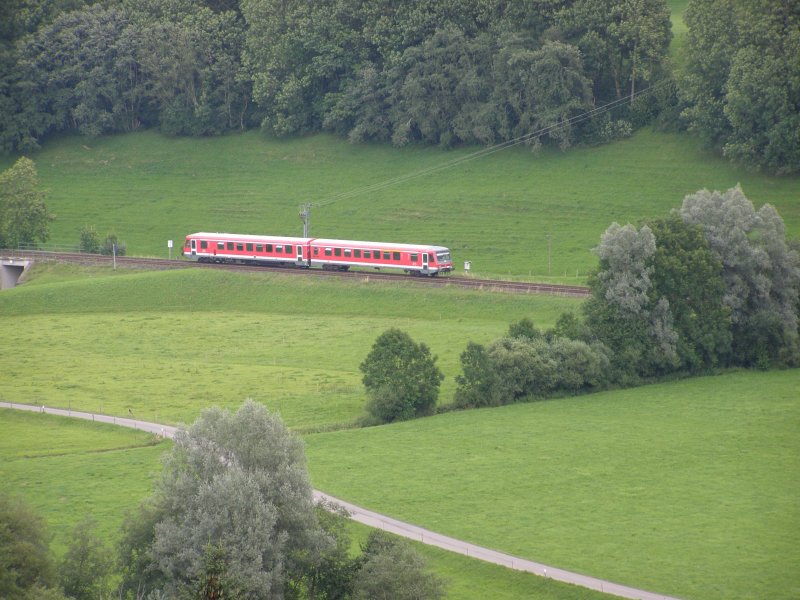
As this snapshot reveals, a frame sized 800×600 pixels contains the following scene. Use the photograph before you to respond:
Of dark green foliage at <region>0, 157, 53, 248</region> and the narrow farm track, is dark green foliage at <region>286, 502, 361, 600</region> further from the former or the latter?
dark green foliage at <region>0, 157, 53, 248</region>

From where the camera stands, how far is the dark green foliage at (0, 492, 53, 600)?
43656 mm

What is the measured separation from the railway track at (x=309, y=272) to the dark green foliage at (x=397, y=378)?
77.2 ft

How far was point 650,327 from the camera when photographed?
83.8 metres

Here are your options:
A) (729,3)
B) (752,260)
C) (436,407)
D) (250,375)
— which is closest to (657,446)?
(436,407)

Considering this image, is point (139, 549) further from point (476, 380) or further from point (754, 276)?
point (754, 276)

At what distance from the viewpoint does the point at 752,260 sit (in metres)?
87.4

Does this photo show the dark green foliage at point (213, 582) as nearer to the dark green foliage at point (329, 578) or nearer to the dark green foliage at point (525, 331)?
the dark green foliage at point (329, 578)

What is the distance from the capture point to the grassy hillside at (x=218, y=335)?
80.6 m

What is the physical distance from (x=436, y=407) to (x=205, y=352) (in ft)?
71.4

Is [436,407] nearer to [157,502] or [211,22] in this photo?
[157,502]

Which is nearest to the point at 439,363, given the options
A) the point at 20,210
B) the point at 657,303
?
the point at 657,303

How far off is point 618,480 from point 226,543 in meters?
25.8

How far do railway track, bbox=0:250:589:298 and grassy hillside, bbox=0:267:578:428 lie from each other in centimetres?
133

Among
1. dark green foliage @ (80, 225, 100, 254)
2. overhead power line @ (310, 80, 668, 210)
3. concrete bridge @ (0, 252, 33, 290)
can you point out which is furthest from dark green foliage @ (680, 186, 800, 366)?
concrete bridge @ (0, 252, 33, 290)
